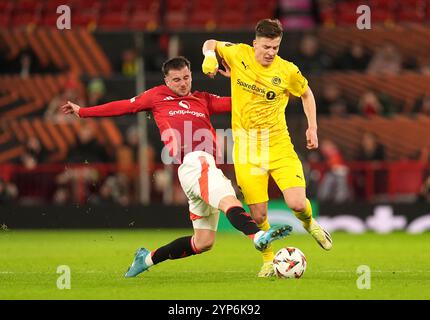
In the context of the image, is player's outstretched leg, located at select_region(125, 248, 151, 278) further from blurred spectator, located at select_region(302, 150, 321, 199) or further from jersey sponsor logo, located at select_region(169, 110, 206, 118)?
blurred spectator, located at select_region(302, 150, 321, 199)

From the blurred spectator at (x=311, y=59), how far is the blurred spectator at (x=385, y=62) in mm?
896

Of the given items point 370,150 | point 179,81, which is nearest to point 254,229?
point 179,81

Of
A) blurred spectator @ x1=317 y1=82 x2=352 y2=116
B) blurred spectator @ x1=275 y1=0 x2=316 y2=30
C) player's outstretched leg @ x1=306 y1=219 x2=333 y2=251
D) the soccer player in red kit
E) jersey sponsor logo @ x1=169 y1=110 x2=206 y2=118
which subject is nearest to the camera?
the soccer player in red kit

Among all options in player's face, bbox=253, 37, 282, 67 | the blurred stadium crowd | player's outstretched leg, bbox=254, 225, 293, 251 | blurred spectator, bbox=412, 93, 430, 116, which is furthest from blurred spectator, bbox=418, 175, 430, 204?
player's outstretched leg, bbox=254, 225, 293, 251

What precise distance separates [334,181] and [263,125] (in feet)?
26.6

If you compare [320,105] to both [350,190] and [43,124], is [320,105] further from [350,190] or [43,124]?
[43,124]

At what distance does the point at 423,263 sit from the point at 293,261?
8.90 ft

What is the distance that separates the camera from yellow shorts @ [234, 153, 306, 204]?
11.0 meters

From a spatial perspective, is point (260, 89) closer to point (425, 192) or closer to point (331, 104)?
point (425, 192)

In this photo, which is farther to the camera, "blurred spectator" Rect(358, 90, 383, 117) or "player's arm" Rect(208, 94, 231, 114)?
"blurred spectator" Rect(358, 90, 383, 117)

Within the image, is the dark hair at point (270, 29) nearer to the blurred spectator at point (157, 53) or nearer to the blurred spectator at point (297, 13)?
the blurred spectator at point (157, 53)

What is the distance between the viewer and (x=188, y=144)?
10.2 meters

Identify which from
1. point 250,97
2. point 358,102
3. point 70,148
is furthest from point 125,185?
point 250,97

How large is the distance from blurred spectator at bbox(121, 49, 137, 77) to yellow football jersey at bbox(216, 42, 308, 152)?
10.6 metres
